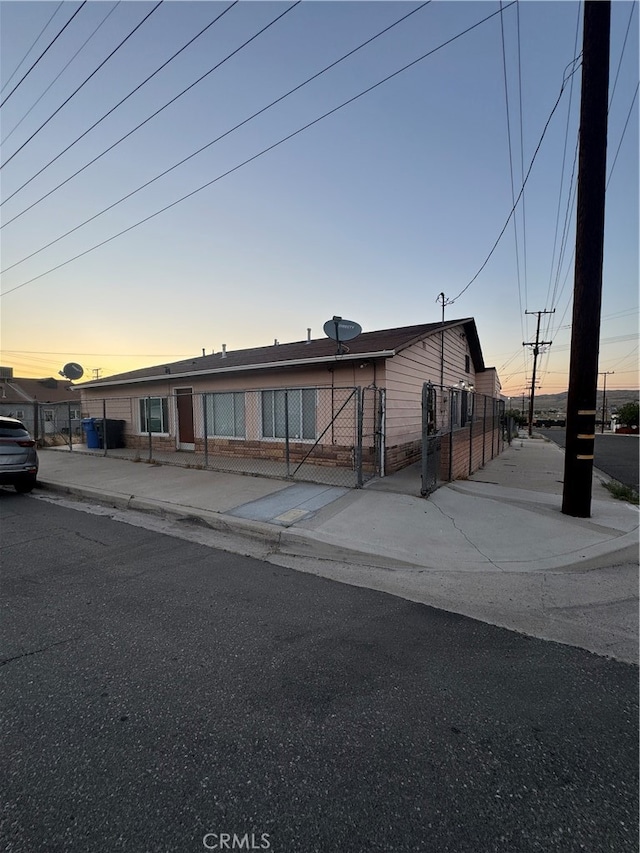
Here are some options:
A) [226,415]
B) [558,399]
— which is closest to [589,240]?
[226,415]

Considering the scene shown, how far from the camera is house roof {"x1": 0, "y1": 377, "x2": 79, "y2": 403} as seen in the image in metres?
46.4

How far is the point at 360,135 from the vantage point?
9.09 metres

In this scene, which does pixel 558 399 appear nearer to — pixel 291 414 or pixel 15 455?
pixel 291 414

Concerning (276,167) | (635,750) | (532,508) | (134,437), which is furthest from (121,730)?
(134,437)

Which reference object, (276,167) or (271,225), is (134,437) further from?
(276,167)

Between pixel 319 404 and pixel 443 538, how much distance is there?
219 inches

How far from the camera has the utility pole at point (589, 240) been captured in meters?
5.41

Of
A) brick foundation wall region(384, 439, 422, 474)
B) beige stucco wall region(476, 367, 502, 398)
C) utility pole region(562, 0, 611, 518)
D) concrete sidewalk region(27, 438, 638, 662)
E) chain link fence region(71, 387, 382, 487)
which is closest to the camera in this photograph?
concrete sidewalk region(27, 438, 638, 662)

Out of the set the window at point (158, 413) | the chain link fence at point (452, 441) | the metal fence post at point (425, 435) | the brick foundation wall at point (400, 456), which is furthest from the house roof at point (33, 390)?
the metal fence post at point (425, 435)

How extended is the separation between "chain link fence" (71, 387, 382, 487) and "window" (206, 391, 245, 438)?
0.03 m

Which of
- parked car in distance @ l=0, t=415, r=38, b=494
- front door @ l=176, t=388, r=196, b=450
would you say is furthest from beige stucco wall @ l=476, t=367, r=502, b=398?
parked car in distance @ l=0, t=415, r=38, b=494

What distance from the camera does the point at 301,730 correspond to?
199cm

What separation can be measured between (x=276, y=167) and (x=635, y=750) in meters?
11.4

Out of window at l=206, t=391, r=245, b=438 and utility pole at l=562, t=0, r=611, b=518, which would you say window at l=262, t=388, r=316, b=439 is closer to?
window at l=206, t=391, r=245, b=438
